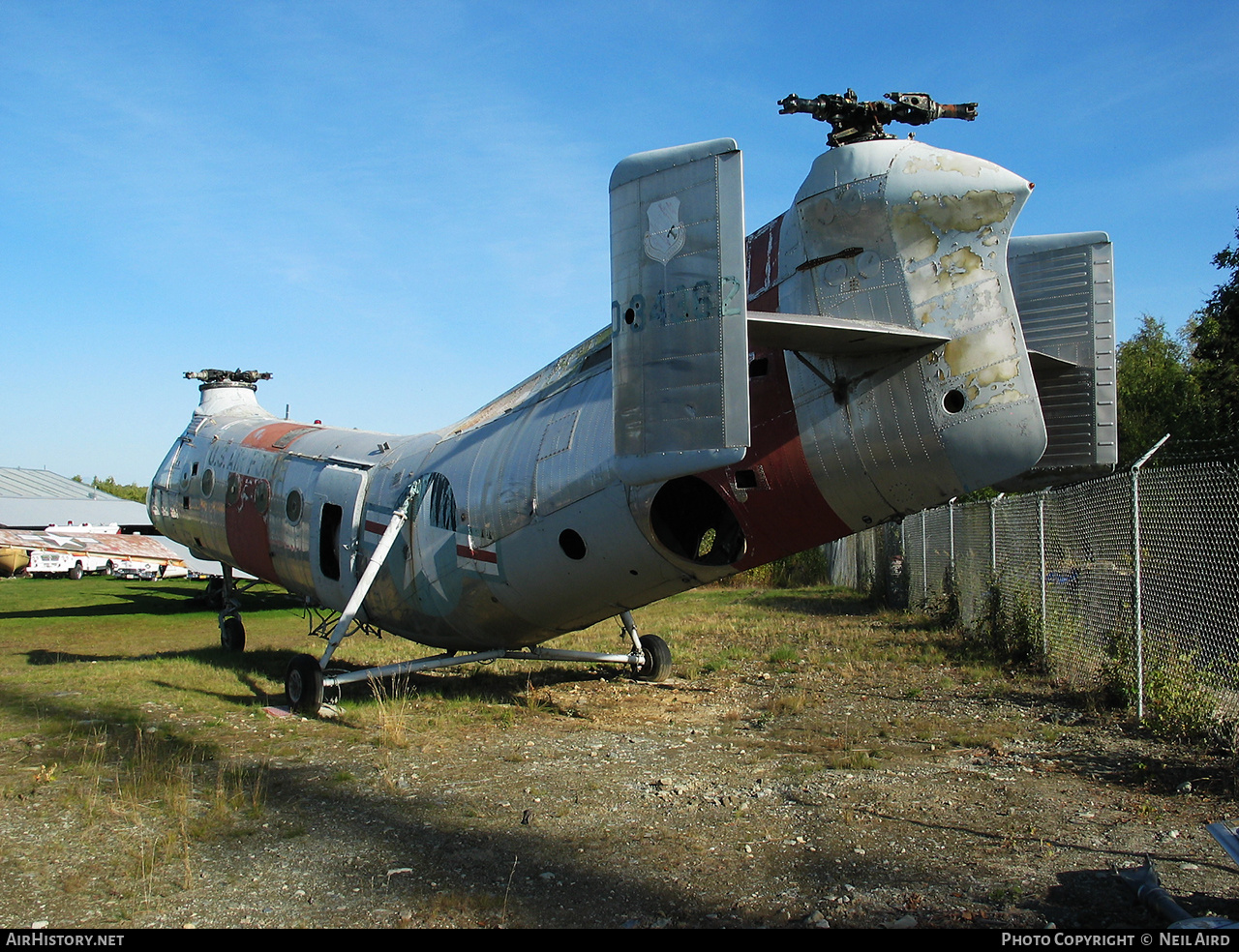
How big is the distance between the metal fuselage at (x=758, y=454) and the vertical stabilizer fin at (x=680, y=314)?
43 centimetres

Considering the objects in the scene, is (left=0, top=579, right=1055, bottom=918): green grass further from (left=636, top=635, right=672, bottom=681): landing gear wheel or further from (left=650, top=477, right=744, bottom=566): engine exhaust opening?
(left=650, top=477, right=744, bottom=566): engine exhaust opening

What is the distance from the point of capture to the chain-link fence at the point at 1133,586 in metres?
7.53

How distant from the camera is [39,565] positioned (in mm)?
41594

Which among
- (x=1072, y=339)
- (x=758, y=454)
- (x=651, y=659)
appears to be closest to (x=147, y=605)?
(x=651, y=659)

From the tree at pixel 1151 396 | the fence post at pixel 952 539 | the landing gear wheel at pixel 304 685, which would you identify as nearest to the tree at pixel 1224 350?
the tree at pixel 1151 396

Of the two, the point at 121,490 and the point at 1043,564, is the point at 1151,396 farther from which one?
the point at 121,490

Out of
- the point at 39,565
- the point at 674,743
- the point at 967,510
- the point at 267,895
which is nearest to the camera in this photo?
the point at 267,895

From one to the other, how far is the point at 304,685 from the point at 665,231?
6562mm

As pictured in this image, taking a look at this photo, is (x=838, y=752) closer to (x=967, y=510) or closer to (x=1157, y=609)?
(x=1157, y=609)

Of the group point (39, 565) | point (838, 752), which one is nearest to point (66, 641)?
point (838, 752)

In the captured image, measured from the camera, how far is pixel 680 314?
579 cm

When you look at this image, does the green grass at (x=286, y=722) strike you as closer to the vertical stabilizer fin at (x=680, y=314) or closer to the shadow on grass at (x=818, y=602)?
the shadow on grass at (x=818, y=602)

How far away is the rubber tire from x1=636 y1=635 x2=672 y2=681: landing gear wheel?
800cm

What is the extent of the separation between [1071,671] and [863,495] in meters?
5.29
